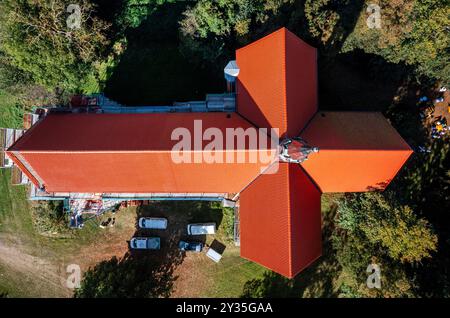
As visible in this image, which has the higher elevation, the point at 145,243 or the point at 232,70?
the point at 232,70

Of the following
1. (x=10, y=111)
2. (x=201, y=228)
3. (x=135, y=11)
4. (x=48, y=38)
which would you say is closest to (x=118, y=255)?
(x=201, y=228)

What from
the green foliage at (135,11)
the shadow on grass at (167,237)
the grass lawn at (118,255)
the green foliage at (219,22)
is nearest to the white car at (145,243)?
the shadow on grass at (167,237)

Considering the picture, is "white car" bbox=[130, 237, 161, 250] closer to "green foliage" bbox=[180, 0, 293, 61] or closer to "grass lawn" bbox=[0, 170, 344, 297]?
"grass lawn" bbox=[0, 170, 344, 297]

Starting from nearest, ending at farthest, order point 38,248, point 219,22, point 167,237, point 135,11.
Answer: point 219,22
point 135,11
point 167,237
point 38,248

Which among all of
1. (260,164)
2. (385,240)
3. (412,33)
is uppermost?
(412,33)

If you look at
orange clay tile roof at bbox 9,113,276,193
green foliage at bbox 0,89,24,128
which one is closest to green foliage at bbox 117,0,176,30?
orange clay tile roof at bbox 9,113,276,193

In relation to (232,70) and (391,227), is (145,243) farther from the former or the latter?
(391,227)
